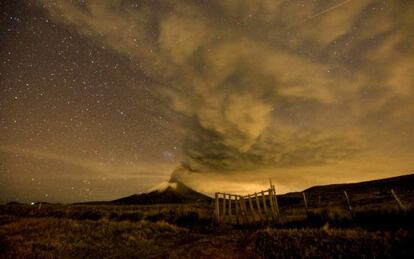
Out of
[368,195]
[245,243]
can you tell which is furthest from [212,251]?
[368,195]

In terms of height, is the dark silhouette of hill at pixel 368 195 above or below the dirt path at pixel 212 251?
above

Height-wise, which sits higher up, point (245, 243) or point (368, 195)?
point (368, 195)

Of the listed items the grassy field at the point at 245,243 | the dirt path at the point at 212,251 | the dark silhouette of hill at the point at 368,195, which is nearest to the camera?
the grassy field at the point at 245,243

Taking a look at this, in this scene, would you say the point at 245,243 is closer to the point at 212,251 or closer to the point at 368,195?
the point at 212,251

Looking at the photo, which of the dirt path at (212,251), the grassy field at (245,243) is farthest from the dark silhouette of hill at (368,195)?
the dirt path at (212,251)

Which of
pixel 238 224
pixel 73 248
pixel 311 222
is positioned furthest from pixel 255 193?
pixel 73 248

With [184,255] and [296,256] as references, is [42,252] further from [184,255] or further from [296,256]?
[296,256]

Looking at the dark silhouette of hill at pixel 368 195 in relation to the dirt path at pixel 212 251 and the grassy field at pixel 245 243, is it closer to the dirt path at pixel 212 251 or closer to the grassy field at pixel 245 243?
the grassy field at pixel 245 243

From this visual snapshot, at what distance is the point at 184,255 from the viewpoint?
26.6 feet

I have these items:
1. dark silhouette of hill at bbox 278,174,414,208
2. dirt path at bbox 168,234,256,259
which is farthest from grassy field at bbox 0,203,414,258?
dark silhouette of hill at bbox 278,174,414,208

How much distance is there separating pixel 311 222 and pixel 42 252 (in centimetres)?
1429

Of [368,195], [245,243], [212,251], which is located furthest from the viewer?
[368,195]

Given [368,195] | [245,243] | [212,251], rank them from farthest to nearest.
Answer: [368,195] → [245,243] → [212,251]

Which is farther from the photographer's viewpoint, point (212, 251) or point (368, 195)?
point (368, 195)
